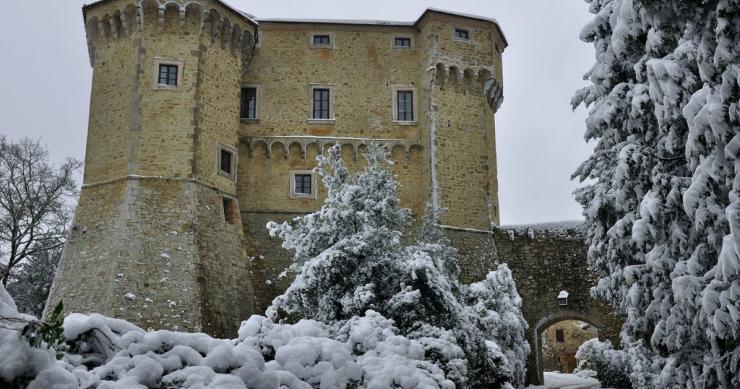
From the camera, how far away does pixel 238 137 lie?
71.3 feet

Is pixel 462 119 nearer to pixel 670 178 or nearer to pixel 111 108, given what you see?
pixel 111 108

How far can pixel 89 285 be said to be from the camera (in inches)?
696

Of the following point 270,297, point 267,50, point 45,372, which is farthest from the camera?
point 267,50

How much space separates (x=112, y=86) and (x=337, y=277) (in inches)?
420

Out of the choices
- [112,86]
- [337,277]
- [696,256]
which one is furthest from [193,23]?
[696,256]

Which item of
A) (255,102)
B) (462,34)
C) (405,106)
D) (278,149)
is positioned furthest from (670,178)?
(255,102)

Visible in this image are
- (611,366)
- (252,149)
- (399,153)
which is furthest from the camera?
(399,153)

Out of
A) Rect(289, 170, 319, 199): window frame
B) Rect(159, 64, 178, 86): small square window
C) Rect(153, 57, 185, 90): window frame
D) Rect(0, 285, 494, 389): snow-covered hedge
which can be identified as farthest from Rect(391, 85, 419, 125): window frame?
Rect(0, 285, 494, 389): snow-covered hedge

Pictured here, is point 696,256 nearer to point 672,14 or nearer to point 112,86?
point 672,14

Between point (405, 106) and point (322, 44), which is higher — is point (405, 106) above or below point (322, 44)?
below

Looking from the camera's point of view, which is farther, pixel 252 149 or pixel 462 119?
Answer: pixel 462 119

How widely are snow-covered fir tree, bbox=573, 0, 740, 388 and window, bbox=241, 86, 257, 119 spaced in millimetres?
13787

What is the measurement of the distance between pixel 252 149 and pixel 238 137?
39.3 inches

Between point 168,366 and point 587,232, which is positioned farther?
point 587,232
